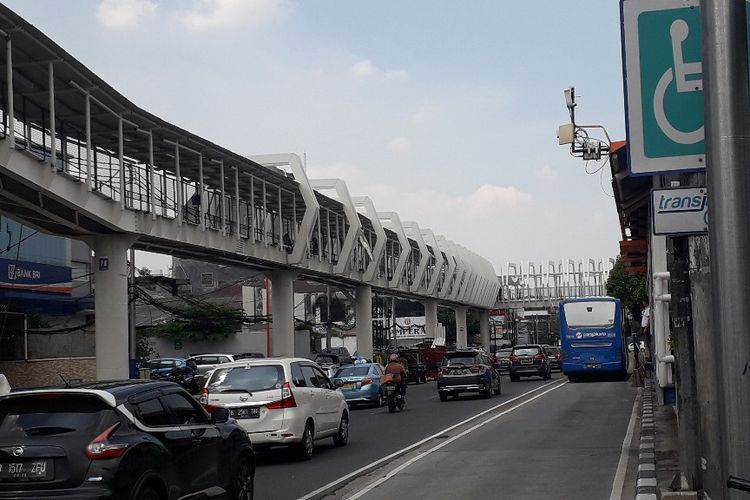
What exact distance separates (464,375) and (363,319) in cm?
2097

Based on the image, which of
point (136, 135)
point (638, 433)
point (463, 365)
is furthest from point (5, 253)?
point (638, 433)

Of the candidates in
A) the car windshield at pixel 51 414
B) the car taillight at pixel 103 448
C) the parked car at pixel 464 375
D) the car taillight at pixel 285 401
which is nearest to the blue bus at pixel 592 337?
the parked car at pixel 464 375

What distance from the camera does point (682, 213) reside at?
633 cm

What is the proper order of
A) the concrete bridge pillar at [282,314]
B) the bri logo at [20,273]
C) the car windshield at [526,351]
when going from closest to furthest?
the bri logo at [20,273] < the concrete bridge pillar at [282,314] < the car windshield at [526,351]

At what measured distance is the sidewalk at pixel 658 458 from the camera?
10.5 m

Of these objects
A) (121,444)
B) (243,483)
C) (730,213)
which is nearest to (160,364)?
(243,483)

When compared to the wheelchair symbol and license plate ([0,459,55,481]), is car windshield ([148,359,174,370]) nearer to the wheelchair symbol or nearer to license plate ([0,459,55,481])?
license plate ([0,459,55,481])

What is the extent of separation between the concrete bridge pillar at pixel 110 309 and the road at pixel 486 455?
21.9 feet

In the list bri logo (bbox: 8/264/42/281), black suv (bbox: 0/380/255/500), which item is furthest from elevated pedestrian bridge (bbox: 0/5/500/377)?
black suv (bbox: 0/380/255/500)

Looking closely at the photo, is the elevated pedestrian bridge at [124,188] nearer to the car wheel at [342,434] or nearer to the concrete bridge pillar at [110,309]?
the concrete bridge pillar at [110,309]

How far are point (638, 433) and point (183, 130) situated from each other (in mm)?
16535

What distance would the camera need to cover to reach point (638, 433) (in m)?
19.0

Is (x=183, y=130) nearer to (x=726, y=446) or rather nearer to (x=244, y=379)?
(x=244, y=379)

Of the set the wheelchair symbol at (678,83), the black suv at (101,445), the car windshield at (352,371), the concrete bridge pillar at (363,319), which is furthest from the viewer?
the concrete bridge pillar at (363,319)
